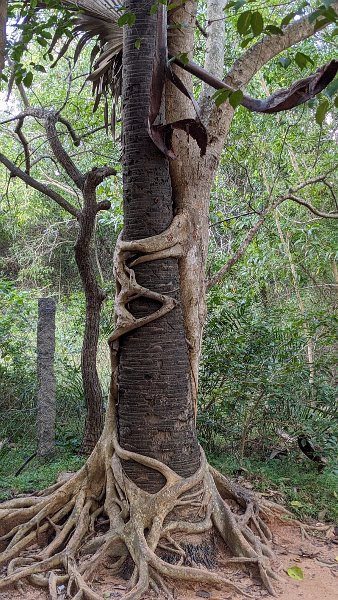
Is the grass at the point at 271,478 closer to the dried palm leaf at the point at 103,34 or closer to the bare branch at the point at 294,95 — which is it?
the bare branch at the point at 294,95

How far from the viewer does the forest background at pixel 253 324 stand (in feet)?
18.6

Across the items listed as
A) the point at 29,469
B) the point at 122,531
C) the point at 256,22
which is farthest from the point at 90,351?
the point at 256,22

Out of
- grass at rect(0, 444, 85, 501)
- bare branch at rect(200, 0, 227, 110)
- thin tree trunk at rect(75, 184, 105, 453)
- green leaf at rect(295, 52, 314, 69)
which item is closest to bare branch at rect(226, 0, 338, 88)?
bare branch at rect(200, 0, 227, 110)

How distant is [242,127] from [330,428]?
11.8ft

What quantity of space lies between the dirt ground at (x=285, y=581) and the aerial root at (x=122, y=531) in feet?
0.16

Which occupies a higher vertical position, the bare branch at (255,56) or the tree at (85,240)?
the bare branch at (255,56)

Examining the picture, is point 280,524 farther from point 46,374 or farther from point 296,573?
point 46,374

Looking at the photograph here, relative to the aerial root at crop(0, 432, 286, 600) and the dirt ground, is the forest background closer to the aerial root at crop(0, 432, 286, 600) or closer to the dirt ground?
the dirt ground

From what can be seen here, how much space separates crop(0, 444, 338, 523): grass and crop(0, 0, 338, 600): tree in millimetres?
630

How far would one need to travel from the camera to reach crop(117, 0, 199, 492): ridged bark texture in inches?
155

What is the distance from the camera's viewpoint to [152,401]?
3928 millimetres

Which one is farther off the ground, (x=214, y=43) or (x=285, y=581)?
(x=214, y=43)

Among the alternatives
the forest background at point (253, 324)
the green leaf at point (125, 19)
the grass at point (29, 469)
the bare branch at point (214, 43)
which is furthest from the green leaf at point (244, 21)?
the grass at point (29, 469)

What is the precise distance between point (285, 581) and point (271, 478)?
168cm
